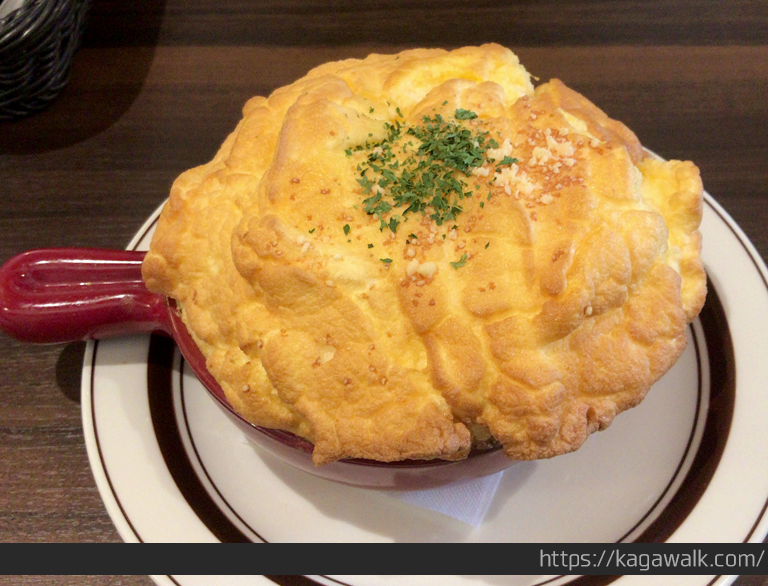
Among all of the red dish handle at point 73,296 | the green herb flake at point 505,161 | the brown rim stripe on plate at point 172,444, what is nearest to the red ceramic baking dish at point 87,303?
the red dish handle at point 73,296

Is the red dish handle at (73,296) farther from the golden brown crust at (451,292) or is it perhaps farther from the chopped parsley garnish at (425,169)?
the chopped parsley garnish at (425,169)

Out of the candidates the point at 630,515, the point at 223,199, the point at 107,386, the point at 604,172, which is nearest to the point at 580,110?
the point at 604,172

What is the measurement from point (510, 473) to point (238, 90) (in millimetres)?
2224

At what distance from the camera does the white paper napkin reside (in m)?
1.46

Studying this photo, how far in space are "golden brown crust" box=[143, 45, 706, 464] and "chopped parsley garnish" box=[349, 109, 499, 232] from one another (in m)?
0.02

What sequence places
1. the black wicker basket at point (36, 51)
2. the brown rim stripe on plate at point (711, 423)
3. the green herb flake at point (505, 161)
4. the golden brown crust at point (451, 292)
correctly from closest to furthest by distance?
the golden brown crust at point (451, 292) < the green herb flake at point (505, 161) < the brown rim stripe on plate at point (711, 423) < the black wicker basket at point (36, 51)

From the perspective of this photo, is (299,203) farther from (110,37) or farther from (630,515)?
(110,37)

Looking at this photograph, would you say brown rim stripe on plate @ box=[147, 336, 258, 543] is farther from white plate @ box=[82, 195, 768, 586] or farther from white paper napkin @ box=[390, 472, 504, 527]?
white paper napkin @ box=[390, 472, 504, 527]

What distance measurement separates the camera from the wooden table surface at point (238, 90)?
228 centimetres

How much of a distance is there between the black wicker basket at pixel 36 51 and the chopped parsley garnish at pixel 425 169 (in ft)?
5.80

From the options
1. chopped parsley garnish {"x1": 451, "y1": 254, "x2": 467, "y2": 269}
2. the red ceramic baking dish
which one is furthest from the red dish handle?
chopped parsley garnish {"x1": 451, "y1": 254, "x2": 467, "y2": 269}

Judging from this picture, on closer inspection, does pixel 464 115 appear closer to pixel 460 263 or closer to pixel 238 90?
pixel 460 263

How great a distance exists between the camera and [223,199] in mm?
1357

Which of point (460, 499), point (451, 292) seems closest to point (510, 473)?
point (460, 499)
